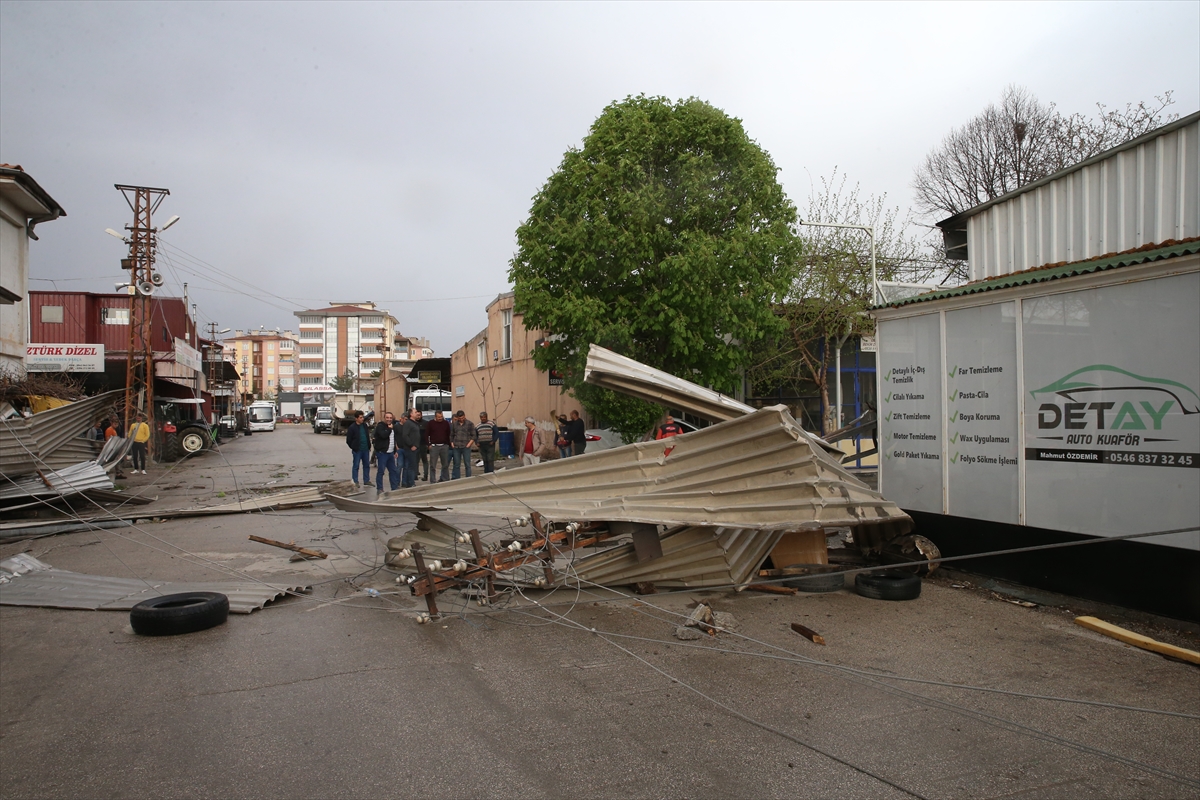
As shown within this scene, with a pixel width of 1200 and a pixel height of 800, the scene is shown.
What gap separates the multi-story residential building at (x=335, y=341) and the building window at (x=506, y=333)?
348 ft

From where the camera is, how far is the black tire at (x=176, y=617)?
Answer: 626cm

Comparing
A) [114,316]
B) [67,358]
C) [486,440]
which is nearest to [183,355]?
[67,358]

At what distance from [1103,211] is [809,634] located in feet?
22.7

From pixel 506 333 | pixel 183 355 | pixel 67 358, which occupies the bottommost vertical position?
pixel 67 358

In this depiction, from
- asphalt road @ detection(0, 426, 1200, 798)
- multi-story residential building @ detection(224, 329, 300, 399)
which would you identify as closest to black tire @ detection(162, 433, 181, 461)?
asphalt road @ detection(0, 426, 1200, 798)

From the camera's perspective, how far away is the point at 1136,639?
585 cm

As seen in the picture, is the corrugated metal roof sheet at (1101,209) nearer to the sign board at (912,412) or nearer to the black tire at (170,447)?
the sign board at (912,412)

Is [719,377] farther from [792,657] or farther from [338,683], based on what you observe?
[338,683]

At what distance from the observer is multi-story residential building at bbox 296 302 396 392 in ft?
427

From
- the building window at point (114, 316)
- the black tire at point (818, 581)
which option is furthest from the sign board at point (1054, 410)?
the building window at point (114, 316)

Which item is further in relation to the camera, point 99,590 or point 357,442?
point 357,442

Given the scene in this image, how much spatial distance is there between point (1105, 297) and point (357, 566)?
8.51 m

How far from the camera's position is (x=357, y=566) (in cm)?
930

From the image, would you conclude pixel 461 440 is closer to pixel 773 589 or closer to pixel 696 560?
pixel 696 560
